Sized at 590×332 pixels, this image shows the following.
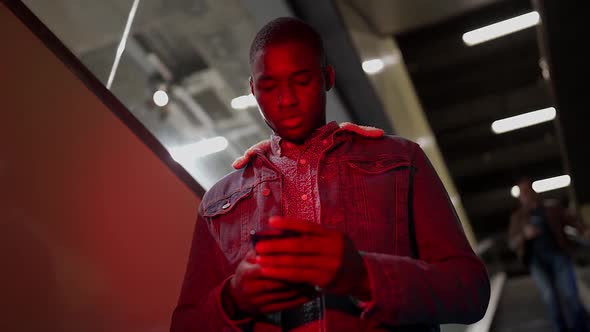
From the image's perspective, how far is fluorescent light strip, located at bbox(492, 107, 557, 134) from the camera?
14.3 meters

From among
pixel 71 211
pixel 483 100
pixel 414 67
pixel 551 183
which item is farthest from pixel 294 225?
pixel 551 183

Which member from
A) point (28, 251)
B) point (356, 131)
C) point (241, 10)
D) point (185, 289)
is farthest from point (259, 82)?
point (241, 10)

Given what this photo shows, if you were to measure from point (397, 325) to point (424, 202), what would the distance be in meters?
0.30

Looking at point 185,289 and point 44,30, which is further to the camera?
point 44,30

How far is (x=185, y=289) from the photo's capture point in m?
1.58

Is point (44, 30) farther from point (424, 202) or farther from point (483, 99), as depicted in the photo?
point (483, 99)

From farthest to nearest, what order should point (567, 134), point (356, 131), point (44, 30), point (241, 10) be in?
point (567, 134)
point (241, 10)
point (44, 30)
point (356, 131)

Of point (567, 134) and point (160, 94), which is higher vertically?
point (567, 134)

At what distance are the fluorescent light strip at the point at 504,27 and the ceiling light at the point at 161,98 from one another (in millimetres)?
6733

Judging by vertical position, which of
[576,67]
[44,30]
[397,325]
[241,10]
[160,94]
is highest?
[576,67]

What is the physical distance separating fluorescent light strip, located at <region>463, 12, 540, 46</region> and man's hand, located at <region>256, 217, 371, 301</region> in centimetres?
812

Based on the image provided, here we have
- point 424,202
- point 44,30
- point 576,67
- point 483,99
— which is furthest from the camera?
point 483,99

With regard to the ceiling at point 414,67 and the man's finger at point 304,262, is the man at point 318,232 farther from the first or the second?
the ceiling at point 414,67

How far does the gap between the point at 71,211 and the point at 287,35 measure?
0.89 m
